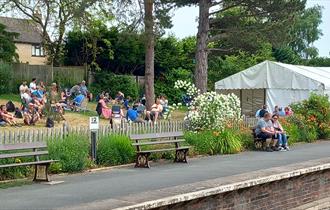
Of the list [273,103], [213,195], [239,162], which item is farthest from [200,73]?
[213,195]

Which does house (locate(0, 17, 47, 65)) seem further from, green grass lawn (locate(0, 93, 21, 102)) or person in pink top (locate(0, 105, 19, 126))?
person in pink top (locate(0, 105, 19, 126))

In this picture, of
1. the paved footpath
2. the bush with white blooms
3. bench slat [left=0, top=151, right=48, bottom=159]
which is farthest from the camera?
the bush with white blooms

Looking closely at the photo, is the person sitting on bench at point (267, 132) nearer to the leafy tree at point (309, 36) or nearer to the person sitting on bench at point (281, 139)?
the person sitting on bench at point (281, 139)

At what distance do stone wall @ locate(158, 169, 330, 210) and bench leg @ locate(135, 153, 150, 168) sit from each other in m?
4.35

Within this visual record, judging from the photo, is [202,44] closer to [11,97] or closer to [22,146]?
[11,97]

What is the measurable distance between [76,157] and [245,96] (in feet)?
83.7

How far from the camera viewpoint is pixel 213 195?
9.20m

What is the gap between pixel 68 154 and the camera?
13.8 m

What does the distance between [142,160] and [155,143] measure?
85cm

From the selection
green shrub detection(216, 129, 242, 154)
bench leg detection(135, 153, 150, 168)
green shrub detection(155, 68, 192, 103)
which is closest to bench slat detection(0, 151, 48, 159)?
bench leg detection(135, 153, 150, 168)

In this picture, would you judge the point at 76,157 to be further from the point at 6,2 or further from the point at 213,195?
the point at 6,2

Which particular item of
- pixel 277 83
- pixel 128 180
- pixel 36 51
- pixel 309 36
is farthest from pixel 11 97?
pixel 309 36

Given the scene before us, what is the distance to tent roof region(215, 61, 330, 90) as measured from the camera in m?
32.2

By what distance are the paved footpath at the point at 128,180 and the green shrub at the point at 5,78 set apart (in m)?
20.6
